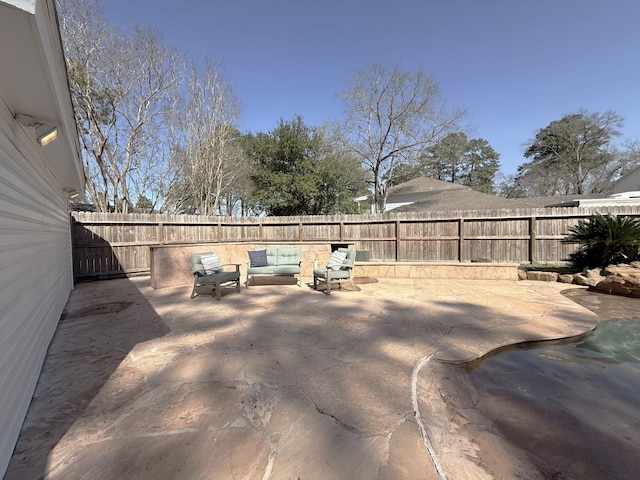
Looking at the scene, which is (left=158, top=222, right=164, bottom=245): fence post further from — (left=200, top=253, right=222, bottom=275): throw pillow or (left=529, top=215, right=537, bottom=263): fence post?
(left=529, top=215, right=537, bottom=263): fence post

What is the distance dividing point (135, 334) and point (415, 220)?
29.4 feet

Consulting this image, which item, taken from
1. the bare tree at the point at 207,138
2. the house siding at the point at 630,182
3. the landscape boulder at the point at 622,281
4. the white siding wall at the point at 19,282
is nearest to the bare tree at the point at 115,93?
Answer: the bare tree at the point at 207,138

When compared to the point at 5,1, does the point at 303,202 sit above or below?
above

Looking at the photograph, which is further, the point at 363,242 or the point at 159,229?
the point at 363,242

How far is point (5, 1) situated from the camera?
46.8 inches

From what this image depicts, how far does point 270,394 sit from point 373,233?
9044 mm

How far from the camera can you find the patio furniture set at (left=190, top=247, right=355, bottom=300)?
17.7ft

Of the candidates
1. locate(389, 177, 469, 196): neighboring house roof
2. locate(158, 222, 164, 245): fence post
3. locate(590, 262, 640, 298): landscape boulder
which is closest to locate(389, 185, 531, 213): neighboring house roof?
locate(389, 177, 469, 196): neighboring house roof

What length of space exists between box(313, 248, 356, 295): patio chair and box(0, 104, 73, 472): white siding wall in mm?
4109

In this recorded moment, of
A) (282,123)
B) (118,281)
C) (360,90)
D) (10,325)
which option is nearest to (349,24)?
(360,90)

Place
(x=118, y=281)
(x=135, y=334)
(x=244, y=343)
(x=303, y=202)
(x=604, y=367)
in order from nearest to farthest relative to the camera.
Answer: (x=604, y=367) < (x=244, y=343) < (x=135, y=334) < (x=118, y=281) < (x=303, y=202)

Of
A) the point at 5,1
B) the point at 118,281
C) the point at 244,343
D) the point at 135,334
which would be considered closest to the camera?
the point at 5,1

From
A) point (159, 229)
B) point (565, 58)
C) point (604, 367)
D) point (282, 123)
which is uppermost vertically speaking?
point (282, 123)

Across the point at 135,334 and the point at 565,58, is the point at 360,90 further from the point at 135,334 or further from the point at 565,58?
A: the point at 135,334
